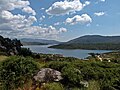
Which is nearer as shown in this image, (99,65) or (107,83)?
(107,83)

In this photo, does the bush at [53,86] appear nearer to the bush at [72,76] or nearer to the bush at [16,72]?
the bush at [72,76]

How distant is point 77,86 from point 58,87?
2.54ft

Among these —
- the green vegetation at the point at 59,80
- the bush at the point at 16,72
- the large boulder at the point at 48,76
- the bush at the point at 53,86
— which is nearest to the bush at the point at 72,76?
the green vegetation at the point at 59,80

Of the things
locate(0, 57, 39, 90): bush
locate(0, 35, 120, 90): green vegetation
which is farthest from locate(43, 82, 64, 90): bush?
locate(0, 57, 39, 90): bush

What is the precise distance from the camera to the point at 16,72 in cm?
1034

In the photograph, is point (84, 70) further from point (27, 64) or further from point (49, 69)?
point (27, 64)

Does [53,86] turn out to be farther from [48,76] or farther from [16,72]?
[16,72]

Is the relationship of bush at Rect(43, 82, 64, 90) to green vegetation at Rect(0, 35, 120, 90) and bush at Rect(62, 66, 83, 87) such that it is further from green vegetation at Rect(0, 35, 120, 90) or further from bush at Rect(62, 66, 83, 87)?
bush at Rect(62, 66, 83, 87)

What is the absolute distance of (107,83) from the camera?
33.8 ft

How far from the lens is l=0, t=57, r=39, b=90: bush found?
10.1 m

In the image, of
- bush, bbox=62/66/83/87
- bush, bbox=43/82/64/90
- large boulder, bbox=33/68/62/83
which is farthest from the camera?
large boulder, bbox=33/68/62/83

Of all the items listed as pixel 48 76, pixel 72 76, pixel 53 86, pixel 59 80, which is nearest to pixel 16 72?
pixel 48 76

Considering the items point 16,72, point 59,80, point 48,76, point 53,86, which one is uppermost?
point 16,72

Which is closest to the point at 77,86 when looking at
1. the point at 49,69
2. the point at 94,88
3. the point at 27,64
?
the point at 94,88
